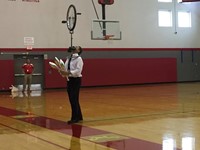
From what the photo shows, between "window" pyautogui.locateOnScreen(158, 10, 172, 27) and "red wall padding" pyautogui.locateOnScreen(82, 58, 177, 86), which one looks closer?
"red wall padding" pyautogui.locateOnScreen(82, 58, 177, 86)

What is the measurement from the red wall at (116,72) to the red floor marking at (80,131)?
1143 cm

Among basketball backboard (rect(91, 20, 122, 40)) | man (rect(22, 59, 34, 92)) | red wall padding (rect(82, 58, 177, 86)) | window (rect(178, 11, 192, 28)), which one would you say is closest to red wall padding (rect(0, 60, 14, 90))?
man (rect(22, 59, 34, 92))

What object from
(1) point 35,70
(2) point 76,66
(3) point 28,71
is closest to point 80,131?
(2) point 76,66

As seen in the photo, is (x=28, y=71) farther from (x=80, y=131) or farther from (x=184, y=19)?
(x=80, y=131)

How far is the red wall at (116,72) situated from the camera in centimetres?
2417

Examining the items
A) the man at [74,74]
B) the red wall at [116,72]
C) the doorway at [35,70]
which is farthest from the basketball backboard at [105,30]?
the man at [74,74]

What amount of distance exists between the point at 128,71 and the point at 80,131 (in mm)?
19636

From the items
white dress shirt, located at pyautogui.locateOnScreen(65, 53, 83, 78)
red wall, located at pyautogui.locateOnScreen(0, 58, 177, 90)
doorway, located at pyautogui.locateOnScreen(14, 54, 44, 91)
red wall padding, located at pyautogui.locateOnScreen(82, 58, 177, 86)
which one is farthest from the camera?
red wall padding, located at pyautogui.locateOnScreen(82, 58, 177, 86)

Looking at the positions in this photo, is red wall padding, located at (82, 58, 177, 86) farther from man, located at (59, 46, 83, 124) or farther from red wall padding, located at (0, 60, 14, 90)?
man, located at (59, 46, 83, 124)

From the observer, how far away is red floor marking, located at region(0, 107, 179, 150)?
6.76 metres

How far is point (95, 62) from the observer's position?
88.2 ft

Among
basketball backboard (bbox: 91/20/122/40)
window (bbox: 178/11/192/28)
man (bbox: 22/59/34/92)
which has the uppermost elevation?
window (bbox: 178/11/192/28)

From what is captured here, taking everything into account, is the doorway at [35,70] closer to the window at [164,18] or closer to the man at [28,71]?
the man at [28,71]

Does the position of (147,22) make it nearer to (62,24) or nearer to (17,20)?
(62,24)
